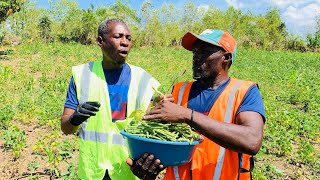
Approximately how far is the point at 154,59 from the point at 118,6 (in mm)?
17065

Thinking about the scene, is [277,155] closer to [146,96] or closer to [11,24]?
[146,96]

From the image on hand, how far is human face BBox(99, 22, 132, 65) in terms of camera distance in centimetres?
255

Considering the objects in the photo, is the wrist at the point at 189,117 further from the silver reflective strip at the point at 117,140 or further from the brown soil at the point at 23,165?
the brown soil at the point at 23,165

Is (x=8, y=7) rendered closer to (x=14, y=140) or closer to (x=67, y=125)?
(x=14, y=140)

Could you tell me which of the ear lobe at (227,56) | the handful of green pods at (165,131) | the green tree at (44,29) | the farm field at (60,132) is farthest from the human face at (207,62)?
the green tree at (44,29)

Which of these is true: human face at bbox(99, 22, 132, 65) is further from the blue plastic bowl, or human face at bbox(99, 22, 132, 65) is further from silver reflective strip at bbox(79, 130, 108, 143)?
the blue plastic bowl

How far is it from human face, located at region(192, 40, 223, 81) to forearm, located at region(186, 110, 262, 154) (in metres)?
0.31

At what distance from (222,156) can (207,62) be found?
0.45 metres

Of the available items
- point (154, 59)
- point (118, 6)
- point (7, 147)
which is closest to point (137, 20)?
point (118, 6)

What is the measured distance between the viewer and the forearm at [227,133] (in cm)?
165

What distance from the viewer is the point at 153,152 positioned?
1.74 metres

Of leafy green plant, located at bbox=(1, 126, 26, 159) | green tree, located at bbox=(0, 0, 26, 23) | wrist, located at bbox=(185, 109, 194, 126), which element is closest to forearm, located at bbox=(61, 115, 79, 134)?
wrist, located at bbox=(185, 109, 194, 126)

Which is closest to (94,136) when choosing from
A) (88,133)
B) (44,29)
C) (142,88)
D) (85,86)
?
(88,133)

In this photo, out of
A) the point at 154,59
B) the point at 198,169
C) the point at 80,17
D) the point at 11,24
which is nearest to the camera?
the point at 198,169
